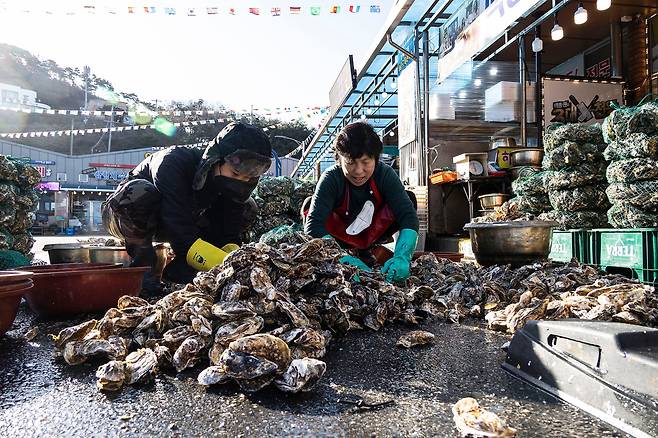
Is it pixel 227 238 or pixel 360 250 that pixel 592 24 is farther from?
pixel 227 238

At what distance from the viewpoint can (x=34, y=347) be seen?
1745 mm

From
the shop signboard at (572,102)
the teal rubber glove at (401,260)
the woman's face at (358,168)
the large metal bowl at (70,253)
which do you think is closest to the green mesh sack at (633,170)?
the teal rubber glove at (401,260)

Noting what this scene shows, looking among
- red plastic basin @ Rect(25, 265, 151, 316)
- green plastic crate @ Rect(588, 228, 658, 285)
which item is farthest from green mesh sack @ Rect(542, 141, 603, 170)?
red plastic basin @ Rect(25, 265, 151, 316)

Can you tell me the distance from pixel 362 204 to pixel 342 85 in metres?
10.7

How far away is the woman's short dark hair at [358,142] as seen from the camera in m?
2.87

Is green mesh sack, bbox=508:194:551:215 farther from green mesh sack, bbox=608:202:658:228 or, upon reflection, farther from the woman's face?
the woman's face

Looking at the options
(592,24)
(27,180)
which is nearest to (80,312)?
(27,180)

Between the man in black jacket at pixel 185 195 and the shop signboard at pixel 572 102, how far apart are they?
20.4 feet

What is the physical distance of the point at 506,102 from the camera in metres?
7.80

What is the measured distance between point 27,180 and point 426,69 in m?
5.96

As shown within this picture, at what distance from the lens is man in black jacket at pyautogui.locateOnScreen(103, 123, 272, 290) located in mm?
2648

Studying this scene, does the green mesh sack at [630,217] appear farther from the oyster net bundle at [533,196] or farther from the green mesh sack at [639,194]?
the oyster net bundle at [533,196]

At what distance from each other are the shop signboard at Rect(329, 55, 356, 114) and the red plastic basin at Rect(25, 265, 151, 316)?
1026 cm

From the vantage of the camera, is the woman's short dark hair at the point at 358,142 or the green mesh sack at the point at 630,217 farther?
the green mesh sack at the point at 630,217
